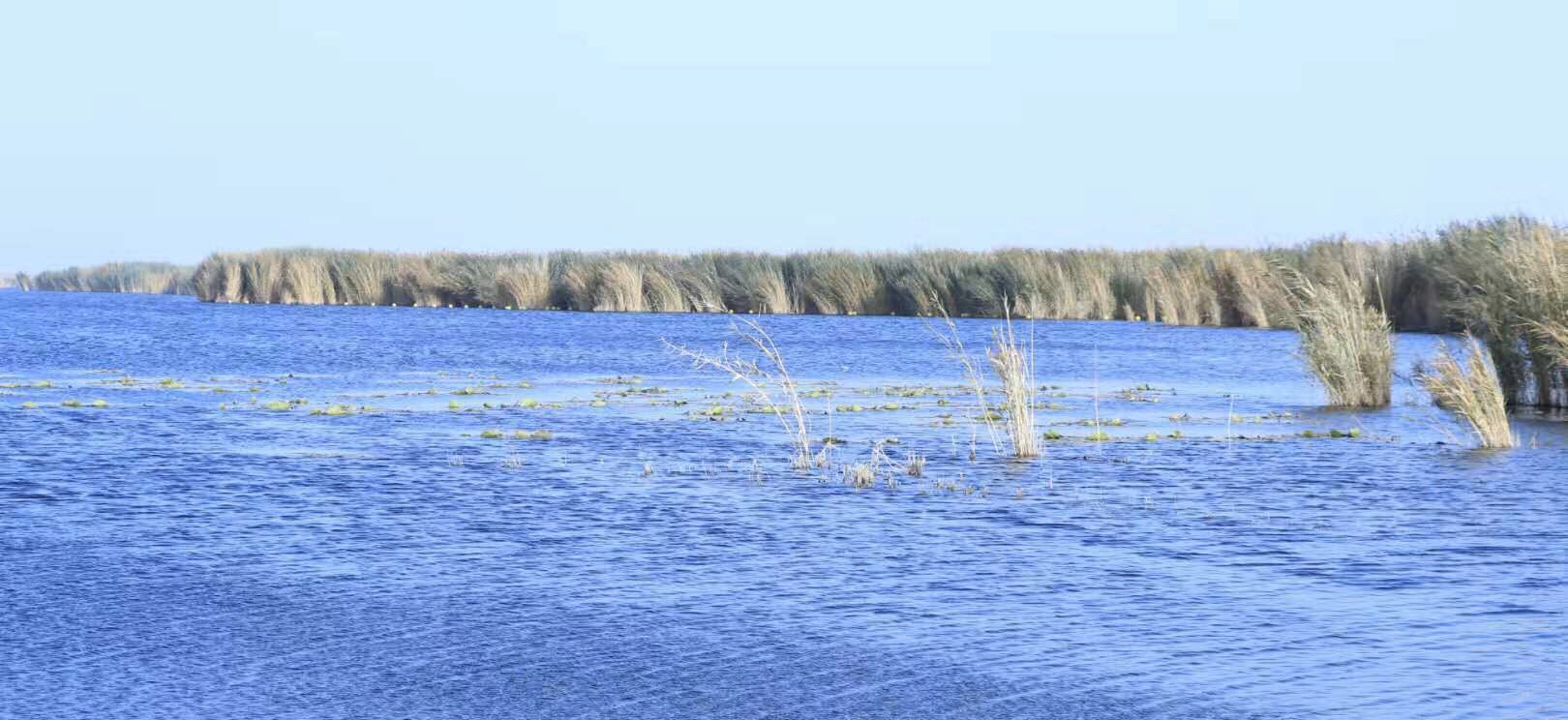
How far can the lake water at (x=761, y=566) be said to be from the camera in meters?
7.96

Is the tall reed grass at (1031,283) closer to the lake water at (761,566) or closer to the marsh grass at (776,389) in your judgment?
the lake water at (761,566)

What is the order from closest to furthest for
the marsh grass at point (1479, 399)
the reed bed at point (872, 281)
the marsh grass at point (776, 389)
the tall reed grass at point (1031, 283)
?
the marsh grass at point (776, 389) < the marsh grass at point (1479, 399) < the tall reed grass at point (1031, 283) < the reed bed at point (872, 281)

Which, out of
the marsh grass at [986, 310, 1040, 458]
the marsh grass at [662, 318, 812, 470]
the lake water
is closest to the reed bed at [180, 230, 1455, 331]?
the marsh grass at [662, 318, 812, 470]

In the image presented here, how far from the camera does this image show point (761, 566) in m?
11.0

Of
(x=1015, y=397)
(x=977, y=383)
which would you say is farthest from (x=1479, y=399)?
(x=977, y=383)

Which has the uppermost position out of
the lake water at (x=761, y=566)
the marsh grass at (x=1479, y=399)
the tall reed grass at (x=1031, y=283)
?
the tall reed grass at (x=1031, y=283)

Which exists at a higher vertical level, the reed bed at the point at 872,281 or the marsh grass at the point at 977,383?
the reed bed at the point at 872,281

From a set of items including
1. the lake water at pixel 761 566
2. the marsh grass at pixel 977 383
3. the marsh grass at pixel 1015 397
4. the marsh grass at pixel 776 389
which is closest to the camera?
the lake water at pixel 761 566

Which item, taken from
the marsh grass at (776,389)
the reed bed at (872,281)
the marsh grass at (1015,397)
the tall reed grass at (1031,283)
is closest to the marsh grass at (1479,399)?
the tall reed grass at (1031,283)

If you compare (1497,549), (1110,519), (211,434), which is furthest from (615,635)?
(211,434)

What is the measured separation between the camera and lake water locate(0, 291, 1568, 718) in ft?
26.1

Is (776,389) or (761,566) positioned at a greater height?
(776,389)

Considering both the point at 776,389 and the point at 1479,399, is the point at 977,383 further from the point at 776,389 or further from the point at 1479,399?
the point at 776,389

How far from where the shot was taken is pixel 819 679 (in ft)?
26.7
